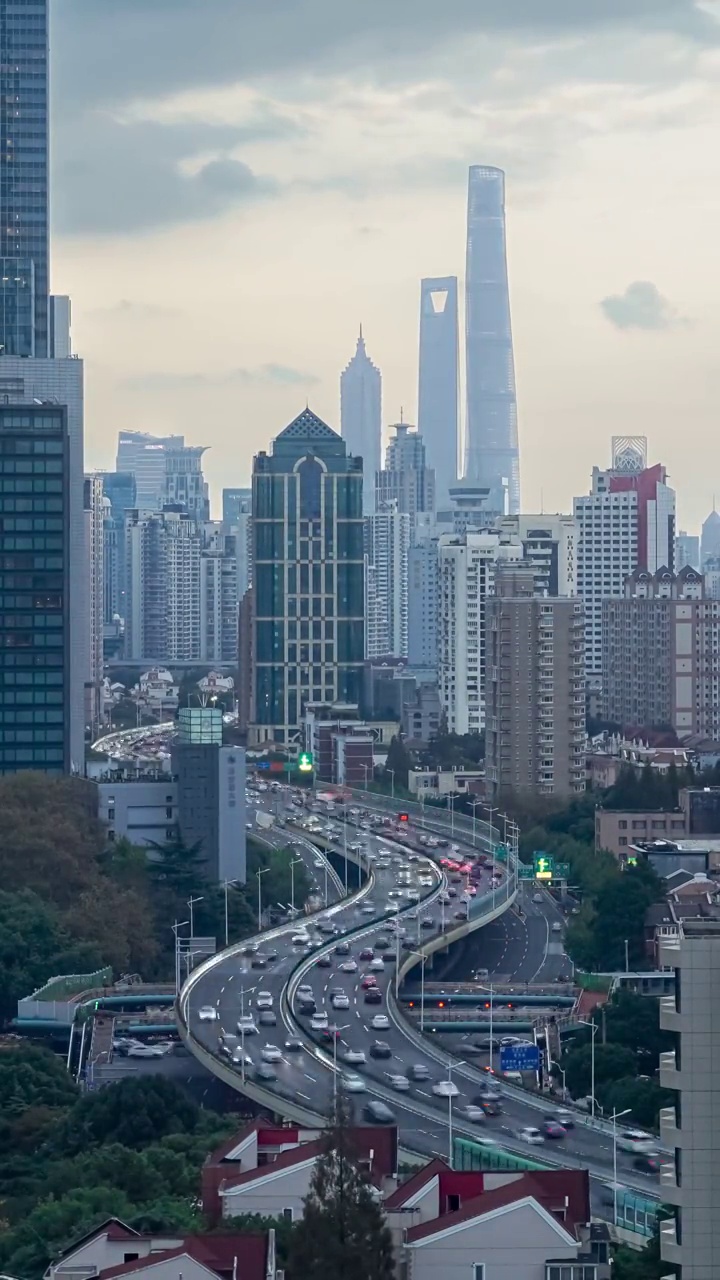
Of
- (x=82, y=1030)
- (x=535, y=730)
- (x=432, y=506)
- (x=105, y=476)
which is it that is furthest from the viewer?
(x=105, y=476)

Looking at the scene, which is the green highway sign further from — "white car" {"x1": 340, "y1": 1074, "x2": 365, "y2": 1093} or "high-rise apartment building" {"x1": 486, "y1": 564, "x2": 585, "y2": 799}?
"white car" {"x1": 340, "y1": 1074, "x2": 365, "y2": 1093}

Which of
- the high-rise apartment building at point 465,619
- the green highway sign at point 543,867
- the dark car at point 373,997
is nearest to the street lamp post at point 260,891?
the green highway sign at point 543,867

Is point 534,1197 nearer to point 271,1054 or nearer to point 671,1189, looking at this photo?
point 671,1189

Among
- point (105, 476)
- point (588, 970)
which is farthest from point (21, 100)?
point (105, 476)

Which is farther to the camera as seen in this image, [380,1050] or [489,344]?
[489,344]

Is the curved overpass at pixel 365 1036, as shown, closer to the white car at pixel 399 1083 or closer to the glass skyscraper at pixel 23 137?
the white car at pixel 399 1083

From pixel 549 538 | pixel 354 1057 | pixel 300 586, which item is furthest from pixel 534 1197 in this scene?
pixel 300 586

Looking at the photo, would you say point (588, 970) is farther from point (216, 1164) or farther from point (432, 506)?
point (432, 506)
